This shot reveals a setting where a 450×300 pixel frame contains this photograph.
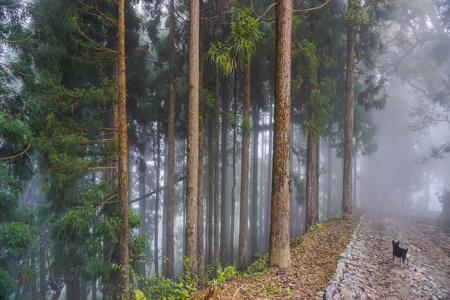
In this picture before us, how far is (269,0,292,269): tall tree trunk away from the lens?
5.90 m

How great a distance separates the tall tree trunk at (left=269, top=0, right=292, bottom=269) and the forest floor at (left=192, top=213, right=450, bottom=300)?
0.71 m

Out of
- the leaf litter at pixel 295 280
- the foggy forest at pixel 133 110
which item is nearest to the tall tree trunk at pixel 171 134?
the foggy forest at pixel 133 110

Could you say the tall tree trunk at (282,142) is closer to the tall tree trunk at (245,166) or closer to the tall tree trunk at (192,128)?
the tall tree trunk at (192,128)

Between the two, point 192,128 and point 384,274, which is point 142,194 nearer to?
point 192,128

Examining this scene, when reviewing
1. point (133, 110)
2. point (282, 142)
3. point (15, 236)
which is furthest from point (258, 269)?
point (133, 110)

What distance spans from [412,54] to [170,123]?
2653cm

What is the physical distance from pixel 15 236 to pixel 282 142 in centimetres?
873

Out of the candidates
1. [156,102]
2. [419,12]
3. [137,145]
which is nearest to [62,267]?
[137,145]

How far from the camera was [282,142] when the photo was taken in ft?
19.5

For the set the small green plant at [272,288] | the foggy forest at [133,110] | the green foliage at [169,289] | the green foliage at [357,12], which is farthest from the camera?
the green foliage at [357,12]

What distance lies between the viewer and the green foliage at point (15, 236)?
27.0ft

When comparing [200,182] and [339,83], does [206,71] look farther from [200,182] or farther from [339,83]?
[339,83]

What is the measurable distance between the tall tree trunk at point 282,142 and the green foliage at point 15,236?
7889mm

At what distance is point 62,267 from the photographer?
417 inches
